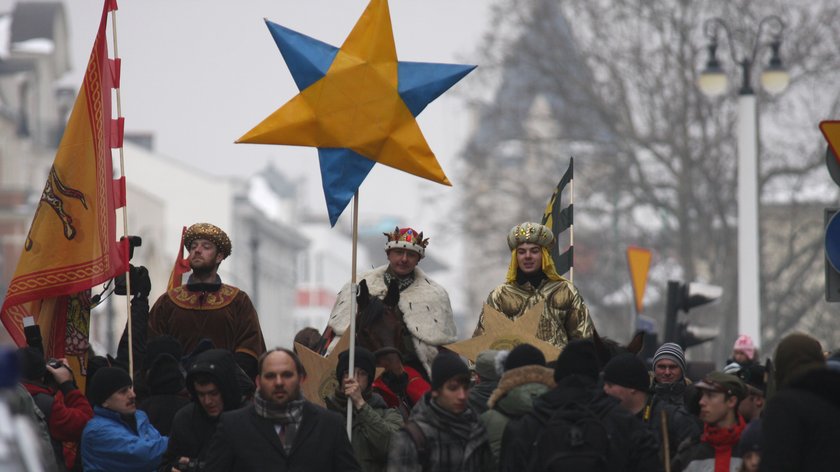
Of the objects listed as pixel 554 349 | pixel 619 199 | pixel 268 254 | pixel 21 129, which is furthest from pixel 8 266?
pixel 554 349

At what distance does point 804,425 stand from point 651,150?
3738 centimetres

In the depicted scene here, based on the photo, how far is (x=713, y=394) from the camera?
10750mm

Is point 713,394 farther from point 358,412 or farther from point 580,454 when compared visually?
point 358,412

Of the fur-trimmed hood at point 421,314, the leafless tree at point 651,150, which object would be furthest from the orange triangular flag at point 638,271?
the leafless tree at point 651,150

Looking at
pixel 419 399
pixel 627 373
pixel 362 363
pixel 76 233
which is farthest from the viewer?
pixel 76 233

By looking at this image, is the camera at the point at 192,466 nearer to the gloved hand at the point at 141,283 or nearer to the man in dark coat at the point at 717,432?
the man in dark coat at the point at 717,432

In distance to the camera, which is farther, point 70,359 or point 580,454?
point 70,359

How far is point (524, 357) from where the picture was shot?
10.7 meters

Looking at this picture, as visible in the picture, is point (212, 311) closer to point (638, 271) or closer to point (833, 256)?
point (833, 256)

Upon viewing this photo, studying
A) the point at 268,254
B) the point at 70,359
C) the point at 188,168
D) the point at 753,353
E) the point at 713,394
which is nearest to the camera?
the point at 713,394

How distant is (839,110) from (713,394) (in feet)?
112

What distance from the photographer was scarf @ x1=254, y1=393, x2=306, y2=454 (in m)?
10.4

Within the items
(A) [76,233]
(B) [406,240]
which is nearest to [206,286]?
(A) [76,233]

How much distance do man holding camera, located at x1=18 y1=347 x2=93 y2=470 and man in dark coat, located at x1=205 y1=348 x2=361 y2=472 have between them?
162 centimetres
